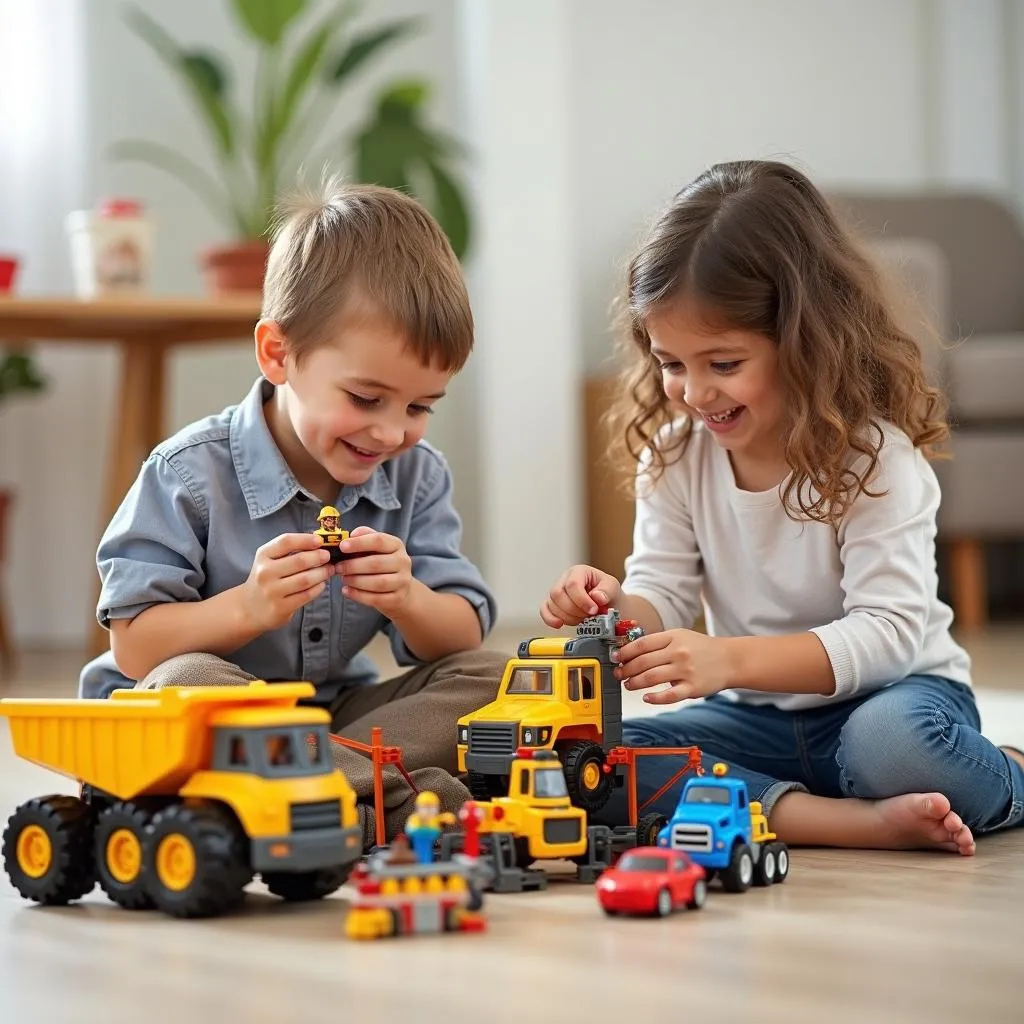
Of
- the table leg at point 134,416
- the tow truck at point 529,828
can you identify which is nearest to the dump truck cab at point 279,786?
the tow truck at point 529,828

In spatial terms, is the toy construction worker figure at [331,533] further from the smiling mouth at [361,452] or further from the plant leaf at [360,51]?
the plant leaf at [360,51]

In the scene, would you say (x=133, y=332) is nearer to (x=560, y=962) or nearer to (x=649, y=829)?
(x=649, y=829)

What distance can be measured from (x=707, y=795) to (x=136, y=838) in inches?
15.0

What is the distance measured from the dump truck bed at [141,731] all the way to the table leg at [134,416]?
176cm

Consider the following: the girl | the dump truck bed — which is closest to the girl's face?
the girl

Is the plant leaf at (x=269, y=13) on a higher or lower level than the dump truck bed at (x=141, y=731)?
higher

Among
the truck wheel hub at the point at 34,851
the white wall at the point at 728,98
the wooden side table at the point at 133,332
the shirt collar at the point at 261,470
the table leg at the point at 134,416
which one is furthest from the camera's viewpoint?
the white wall at the point at 728,98

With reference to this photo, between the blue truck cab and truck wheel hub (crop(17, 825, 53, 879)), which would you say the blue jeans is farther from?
truck wheel hub (crop(17, 825, 53, 879))

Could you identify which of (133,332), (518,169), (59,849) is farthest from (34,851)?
(518,169)

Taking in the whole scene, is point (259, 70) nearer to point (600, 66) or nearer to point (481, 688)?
point (600, 66)

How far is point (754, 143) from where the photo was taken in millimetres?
4152

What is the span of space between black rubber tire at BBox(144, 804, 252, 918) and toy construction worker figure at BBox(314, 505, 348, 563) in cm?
29

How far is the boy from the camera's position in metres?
1.26

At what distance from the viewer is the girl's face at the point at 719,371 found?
1348 millimetres
